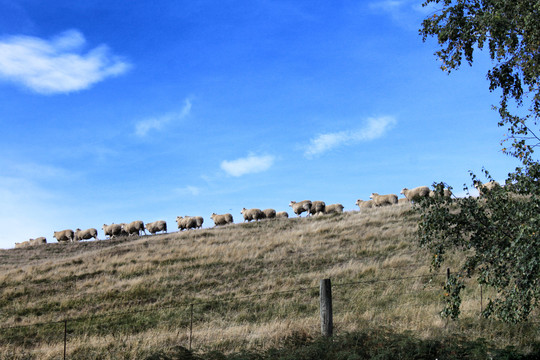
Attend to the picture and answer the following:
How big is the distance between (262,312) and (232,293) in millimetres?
4190

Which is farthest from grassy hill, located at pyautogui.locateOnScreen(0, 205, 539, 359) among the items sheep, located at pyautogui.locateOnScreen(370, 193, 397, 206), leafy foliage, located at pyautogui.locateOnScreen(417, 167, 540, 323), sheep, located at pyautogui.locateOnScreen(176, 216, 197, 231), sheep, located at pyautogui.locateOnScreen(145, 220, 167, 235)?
Answer: sheep, located at pyautogui.locateOnScreen(145, 220, 167, 235)

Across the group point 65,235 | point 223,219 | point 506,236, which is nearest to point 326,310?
point 506,236

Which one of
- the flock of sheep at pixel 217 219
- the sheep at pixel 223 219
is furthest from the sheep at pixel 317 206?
the sheep at pixel 223 219

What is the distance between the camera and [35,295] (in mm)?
23984

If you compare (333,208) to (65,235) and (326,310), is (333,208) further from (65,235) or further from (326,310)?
(326,310)

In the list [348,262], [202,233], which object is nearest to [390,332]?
[348,262]

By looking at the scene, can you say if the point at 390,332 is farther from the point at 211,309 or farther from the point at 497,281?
the point at 211,309

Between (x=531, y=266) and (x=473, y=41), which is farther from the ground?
(x=473, y=41)

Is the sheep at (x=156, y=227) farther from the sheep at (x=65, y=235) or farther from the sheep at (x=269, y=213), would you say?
the sheep at (x=269, y=213)

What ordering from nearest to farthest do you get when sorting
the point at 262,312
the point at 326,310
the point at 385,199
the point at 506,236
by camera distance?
the point at 506,236 → the point at 326,310 → the point at 262,312 → the point at 385,199

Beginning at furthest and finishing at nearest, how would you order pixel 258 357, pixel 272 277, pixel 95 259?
pixel 95 259
pixel 272 277
pixel 258 357

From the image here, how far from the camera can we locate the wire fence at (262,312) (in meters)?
15.1

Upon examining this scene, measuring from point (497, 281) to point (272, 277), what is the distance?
1436cm

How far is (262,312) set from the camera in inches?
688
